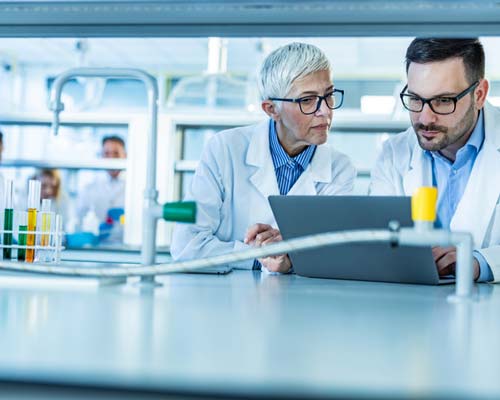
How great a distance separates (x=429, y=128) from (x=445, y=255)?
20.9 inches

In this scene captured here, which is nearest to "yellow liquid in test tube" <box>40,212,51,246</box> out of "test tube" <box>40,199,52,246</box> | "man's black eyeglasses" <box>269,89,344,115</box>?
"test tube" <box>40,199,52,246</box>

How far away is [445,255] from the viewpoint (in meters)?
1.69

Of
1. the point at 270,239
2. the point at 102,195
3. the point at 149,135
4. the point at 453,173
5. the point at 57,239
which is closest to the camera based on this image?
the point at 149,135

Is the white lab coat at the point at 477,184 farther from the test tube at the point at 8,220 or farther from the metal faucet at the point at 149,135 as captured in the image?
the test tube at the point at 8,220

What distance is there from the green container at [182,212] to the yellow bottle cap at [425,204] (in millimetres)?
392

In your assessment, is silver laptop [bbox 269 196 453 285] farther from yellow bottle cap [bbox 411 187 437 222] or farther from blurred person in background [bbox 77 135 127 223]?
blurred person in background [bbox 77 135 127 223]

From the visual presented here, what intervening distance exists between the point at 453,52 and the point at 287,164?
68 centimetres

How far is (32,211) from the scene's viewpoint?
165cm

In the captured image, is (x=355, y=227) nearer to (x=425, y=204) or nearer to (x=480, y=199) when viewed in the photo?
(x=425, y=204)

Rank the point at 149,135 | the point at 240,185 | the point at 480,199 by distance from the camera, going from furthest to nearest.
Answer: the point at 240,185, the point at 480,199, the point at 149,135

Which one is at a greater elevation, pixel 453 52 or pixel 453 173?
pixel 453 52

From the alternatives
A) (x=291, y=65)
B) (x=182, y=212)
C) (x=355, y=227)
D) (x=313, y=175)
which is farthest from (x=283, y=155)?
(x=182, y=212)

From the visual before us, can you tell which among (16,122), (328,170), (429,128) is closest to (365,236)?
(429,128)

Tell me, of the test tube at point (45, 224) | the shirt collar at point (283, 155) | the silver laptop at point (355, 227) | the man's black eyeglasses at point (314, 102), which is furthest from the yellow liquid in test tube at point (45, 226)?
the man's black eyeglasses at point (314, 102)
